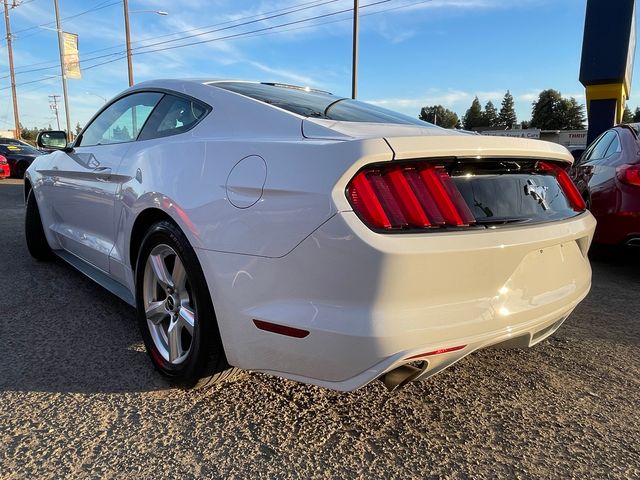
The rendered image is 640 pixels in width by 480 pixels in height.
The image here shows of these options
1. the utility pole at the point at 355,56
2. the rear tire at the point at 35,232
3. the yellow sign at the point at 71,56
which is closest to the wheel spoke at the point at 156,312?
the rear tire at the point at 35,232

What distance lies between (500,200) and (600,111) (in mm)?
11804

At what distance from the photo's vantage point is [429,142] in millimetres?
1832

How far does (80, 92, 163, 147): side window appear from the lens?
307 centimetres

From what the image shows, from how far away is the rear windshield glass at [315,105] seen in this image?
2400mm

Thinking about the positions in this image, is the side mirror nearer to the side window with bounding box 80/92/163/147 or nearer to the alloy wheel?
the side window with bounding box 80/92/163/147

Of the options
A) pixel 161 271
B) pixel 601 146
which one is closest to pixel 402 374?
pixel 161 271

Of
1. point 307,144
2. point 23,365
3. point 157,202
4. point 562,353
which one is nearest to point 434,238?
point 307,144

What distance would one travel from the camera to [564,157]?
2.35m

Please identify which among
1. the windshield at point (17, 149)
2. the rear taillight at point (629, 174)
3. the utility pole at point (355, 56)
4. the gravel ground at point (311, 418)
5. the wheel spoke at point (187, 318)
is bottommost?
the gravel ground at point (311, 418)

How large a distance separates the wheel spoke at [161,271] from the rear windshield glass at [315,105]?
0.93 m

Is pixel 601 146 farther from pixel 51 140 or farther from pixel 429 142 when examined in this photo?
pixel 51 140

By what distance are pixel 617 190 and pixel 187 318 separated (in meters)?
3.81

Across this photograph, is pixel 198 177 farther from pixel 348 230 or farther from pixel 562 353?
pixel 562 353

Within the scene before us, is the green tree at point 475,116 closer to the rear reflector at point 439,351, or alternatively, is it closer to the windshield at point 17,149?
the windshield at point 17,149
